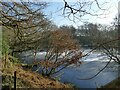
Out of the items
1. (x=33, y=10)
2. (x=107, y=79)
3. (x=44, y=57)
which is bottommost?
(x=107, y=79)

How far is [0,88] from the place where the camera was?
489cm

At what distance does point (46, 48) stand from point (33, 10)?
Result: 5076 mm

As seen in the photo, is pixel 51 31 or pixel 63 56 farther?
pixel 63 56

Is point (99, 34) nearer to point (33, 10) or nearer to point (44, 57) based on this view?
point (33, 10)

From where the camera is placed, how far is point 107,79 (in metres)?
9.08

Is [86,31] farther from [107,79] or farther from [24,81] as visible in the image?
[107,79]

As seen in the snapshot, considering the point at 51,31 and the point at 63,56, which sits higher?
the point at 51,31

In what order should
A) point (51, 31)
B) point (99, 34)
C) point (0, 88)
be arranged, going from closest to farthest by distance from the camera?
1. point (0, 88)
2. point (99, 34)
3. point (51, 31)

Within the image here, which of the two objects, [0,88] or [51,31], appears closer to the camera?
[0,88]

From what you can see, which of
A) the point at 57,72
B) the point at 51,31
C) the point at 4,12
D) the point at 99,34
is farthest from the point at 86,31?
the point at 57,72

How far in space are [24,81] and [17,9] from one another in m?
2.01

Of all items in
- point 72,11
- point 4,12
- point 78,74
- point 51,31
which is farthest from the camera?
point 78,74

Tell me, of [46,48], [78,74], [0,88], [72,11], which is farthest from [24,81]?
[78,74]

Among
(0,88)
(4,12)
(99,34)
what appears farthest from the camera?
(99,34)
